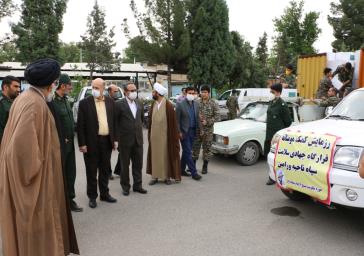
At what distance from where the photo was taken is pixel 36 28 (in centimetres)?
1934

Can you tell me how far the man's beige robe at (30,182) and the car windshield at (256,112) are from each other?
6863 mm

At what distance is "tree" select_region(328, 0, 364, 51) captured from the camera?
41906 mm

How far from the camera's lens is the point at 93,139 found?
549 cm

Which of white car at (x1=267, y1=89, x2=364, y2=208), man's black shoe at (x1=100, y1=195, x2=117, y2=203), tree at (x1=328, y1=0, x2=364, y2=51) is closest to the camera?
white car at (x1=267, y1=89, x2=364, y2=208)

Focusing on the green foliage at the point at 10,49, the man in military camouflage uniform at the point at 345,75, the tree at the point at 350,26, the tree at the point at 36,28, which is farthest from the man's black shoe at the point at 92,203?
the tree at the point at 350,26

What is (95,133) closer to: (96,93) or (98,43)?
(96,93)

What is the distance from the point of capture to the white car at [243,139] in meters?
8.41

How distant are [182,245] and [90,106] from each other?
2505 millimetres

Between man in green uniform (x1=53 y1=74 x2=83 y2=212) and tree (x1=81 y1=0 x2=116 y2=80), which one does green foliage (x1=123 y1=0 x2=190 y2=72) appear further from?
man in green uniform (x1=53 y1=74 x2=83 y2=212)

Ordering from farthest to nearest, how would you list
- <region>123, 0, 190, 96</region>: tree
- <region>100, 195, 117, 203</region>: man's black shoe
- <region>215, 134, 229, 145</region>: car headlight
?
<region>123, 0, 190, 96</region>: tree → <region>215, 134, 229, 145</region>: car headlight → <region>100, 195, 117, 203</region>: man's black shoe

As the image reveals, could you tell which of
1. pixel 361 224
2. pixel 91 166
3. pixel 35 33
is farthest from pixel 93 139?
pixel 35 33

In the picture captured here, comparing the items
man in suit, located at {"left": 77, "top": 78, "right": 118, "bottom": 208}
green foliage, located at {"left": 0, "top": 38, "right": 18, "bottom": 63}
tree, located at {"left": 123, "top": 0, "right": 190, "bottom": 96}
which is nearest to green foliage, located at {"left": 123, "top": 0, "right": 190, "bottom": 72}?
tree, located at {"left": 123, "top": 0, "right": 190, "bottom": 96}

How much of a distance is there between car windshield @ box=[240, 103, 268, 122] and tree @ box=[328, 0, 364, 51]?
118ft

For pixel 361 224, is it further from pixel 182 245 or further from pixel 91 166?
pixel 91 166
